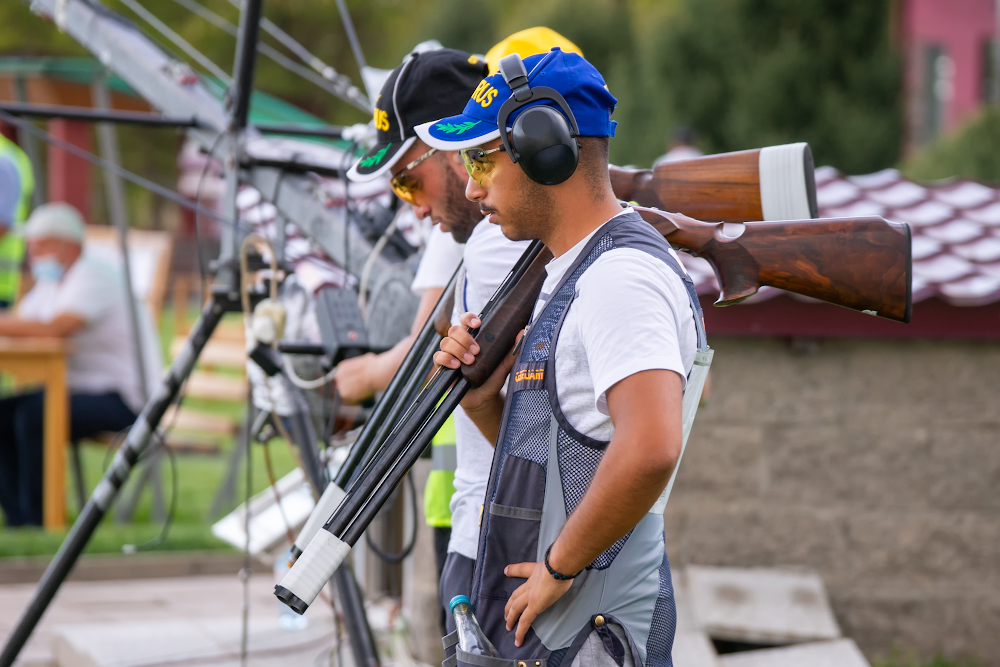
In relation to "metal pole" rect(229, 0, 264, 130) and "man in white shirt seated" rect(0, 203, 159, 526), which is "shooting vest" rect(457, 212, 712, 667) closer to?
"metal pole" rect(229, 0, 264, 130)

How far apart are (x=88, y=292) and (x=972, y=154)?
713 centimetres

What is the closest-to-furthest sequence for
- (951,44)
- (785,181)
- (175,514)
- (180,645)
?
1. (785,181)
2. (180,645)
3. (175,514)
4. (951,44)

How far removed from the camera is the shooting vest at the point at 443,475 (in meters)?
2.94

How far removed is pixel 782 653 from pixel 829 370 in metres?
1.14

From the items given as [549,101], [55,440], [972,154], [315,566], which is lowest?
[55,440]

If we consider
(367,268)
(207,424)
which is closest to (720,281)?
(367,268)

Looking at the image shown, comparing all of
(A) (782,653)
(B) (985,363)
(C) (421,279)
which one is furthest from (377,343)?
(B) (985,363)

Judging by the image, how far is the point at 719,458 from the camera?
4.48 metres

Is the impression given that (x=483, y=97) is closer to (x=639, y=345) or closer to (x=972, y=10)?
(x=639, y=345)

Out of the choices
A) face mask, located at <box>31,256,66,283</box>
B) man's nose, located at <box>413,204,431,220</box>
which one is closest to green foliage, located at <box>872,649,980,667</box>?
man's nose, located at <box>413,204,431,220</box>

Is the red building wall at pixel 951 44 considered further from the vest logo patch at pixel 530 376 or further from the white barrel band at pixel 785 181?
the vest logo patch at pixel 530 376

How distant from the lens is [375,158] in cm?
278

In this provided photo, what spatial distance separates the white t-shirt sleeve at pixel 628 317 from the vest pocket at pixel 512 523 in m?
0.19

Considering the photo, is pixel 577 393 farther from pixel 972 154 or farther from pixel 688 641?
pixel 972 154
